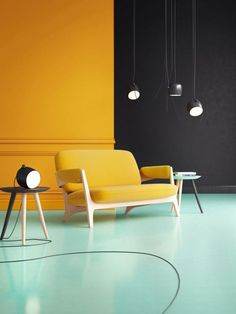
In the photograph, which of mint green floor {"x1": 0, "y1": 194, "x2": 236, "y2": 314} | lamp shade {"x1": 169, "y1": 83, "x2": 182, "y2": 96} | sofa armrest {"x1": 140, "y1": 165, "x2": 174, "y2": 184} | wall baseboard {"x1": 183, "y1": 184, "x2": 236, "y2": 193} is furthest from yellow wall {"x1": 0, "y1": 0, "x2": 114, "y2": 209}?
wall baseboard {"x1": 183, "y1": 184, "x2": 236, "y2": 193}

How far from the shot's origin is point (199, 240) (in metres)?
3.82

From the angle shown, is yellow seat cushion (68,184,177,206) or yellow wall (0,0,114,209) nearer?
yellow seat cushion (68,184,177,206)

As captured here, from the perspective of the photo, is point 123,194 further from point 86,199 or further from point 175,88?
point 175,88

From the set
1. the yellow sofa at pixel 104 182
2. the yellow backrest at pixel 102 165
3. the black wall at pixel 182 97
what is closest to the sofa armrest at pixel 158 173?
the yellow sofa at pixel 104 182

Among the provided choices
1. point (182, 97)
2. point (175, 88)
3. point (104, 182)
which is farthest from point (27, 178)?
point (182, 97)

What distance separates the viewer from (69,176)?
4930 millimetres

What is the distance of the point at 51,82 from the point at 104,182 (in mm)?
1593

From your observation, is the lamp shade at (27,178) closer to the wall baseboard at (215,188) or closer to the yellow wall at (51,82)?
the yellow wall at (51,82)

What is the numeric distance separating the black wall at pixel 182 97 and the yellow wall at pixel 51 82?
2435mm

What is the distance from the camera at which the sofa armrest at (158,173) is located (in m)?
5.57

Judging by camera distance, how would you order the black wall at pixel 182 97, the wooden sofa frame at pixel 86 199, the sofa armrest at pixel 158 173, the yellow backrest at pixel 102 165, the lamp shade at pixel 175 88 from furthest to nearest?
the black wall at pixel 182 97, the lamp shade at pixel 175 88, the sofa armrest at pixel 158 173, the yellow backrest at pixel 102 165, the wooden sofa frame at pixel 86 199

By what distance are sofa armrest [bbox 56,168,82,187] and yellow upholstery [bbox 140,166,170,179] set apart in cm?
117

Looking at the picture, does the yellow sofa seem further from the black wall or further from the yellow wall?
the black wall

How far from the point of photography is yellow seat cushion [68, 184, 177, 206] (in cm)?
478
